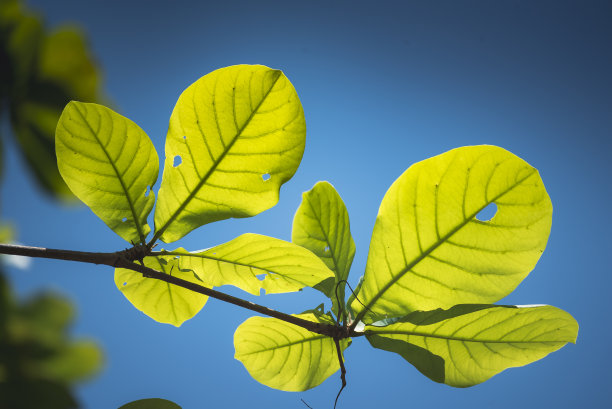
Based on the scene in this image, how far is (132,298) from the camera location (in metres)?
0.48

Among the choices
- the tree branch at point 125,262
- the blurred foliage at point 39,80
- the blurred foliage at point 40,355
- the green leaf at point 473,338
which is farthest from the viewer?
the blurred foliage at point 39,80

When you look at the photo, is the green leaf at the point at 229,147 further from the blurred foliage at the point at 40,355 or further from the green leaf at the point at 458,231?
the blurred foliage at the point at 40,355

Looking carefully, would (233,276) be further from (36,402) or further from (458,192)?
(36,402)

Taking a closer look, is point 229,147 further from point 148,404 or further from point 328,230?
point 148,404

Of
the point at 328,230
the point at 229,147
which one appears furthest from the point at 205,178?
the point at 328,230

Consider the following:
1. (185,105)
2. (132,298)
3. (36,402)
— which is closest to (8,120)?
(36,402)

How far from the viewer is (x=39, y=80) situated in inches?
50.1

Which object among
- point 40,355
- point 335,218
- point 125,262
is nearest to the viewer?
point 125,262

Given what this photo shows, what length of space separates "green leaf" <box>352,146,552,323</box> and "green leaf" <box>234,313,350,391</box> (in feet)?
0.35

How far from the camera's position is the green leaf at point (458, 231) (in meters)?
0.35

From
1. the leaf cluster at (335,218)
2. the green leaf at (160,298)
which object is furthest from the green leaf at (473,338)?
the green leaf at (160,298)

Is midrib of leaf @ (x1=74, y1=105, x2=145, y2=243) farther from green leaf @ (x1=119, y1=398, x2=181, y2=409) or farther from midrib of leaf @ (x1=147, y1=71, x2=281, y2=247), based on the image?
green leaf @ (x1=119, y1=398, x2=181, y2=409)

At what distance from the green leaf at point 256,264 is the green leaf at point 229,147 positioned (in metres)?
0.03

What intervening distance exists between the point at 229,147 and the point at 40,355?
1150 mm
